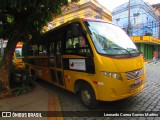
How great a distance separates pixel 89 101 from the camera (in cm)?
482

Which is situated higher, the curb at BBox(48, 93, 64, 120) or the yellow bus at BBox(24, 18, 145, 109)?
the yellow bus at BBox(24, 18, 145, 109)

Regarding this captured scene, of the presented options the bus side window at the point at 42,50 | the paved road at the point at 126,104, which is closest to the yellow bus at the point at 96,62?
the paved road at the point at 126,104

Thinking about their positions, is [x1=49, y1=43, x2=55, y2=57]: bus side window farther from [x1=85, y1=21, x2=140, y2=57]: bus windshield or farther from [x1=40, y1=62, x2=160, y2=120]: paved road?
[x1=85, y1=21, x2=140, y2=57]: bus windshield

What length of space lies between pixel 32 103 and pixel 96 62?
2.71 meters

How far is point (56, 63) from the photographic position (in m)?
6.30

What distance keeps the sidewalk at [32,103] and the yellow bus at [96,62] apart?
0.70 m

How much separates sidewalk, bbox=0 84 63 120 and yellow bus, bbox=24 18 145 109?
696 millimetres

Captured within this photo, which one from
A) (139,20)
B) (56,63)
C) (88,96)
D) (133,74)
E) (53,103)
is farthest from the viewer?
(139,20)

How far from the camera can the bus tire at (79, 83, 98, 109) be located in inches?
182

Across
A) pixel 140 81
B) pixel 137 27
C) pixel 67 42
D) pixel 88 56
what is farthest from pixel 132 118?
pixel 137 27

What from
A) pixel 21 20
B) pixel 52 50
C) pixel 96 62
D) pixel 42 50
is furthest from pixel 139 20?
pixel 96 62

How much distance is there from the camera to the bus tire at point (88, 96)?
15.2ft

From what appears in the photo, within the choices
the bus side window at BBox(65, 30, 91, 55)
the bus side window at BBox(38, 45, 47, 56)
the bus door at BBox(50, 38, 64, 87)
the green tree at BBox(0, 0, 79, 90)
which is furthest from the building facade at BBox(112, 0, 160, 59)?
the bus side window at BBox(65, 30, 91, 55)

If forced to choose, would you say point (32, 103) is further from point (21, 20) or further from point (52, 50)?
point (21, 20)
